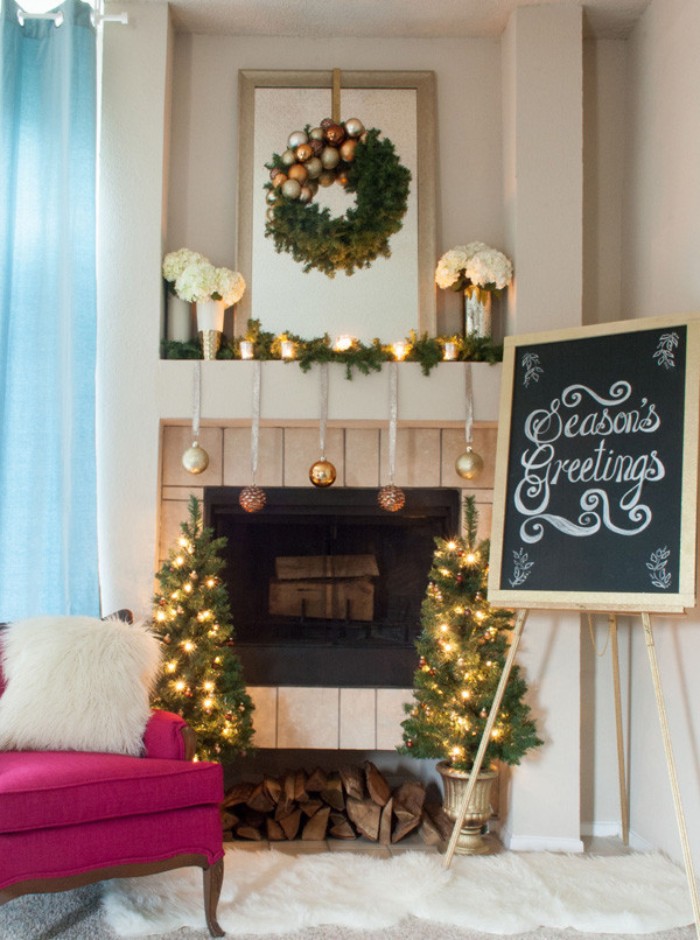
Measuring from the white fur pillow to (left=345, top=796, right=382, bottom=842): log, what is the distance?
1.11 metres

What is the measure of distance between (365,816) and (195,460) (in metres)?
1.46

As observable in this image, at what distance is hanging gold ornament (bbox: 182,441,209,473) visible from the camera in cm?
371

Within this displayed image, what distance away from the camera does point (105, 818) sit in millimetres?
2543

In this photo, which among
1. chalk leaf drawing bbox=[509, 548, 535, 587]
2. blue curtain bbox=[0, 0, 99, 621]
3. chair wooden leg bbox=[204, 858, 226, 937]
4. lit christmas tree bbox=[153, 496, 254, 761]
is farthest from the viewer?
blue curtain bbox=[0, 0, 99, 621]

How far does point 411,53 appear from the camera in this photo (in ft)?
13.4

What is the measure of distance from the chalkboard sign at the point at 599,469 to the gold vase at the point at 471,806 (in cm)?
71

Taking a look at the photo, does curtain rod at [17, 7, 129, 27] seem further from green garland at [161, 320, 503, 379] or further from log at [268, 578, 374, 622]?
log at [268, 578, 374, 622]

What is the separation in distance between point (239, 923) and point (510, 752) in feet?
3.84

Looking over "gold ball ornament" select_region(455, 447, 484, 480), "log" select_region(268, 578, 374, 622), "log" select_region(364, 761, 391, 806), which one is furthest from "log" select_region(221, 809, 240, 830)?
"gold ball ornament" select_region(455, 447, 484, 480)

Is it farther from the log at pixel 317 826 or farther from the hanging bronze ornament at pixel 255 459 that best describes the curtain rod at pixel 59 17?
the log at pixel 317 826

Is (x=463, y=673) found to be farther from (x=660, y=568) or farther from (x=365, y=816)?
(x=660, y=568)

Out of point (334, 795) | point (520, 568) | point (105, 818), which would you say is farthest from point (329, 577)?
point (105, 818)

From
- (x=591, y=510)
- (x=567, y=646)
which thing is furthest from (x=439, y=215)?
(x=567, y=646)

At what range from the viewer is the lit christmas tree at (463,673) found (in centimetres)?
353
